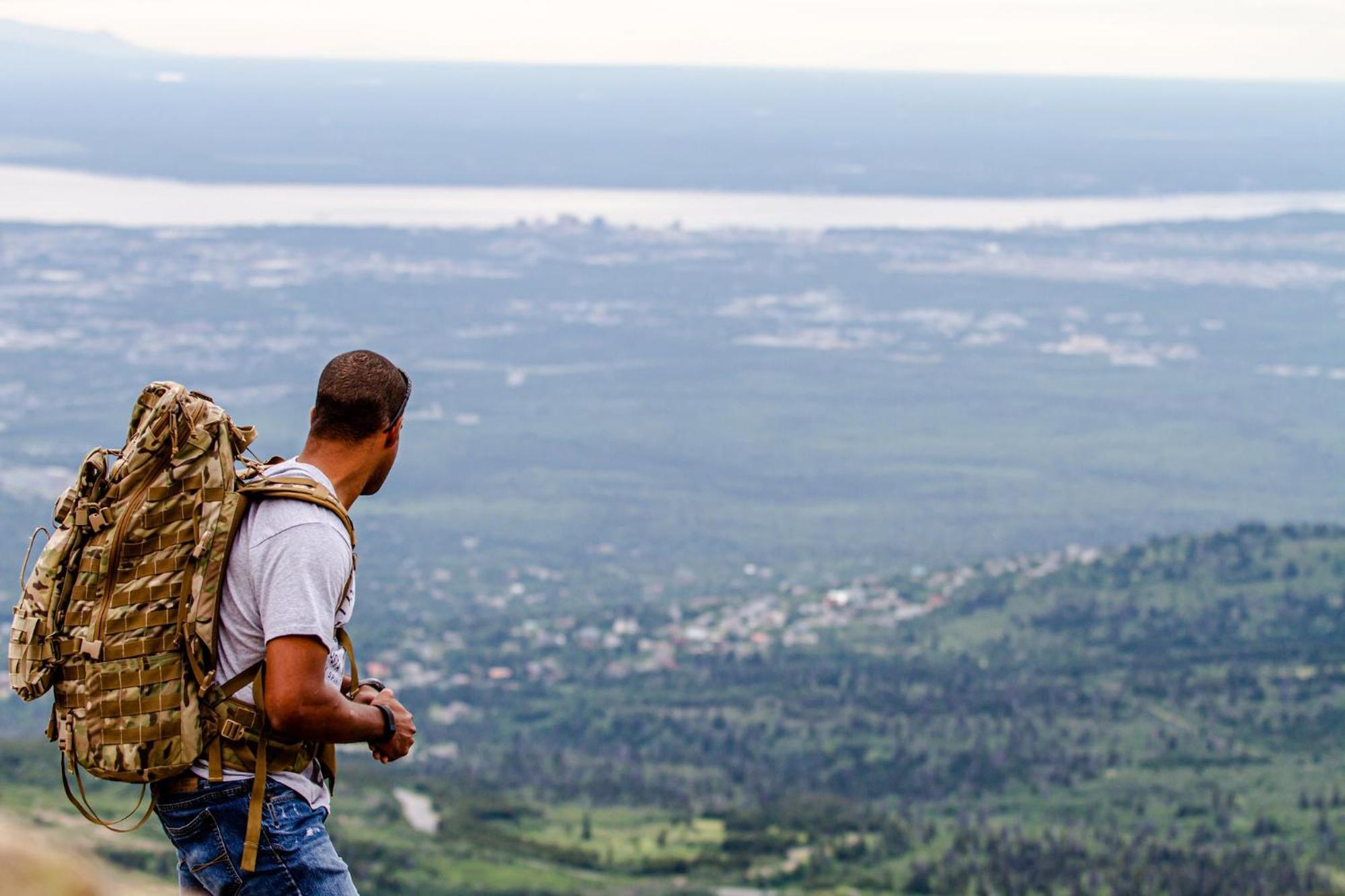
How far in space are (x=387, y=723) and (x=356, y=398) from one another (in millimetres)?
954

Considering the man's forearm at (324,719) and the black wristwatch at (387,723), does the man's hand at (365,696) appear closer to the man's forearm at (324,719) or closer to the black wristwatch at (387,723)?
the black wristwatch at (387,723)

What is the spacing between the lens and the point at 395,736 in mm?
5586

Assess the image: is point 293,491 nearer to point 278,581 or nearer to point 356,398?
point 278,581

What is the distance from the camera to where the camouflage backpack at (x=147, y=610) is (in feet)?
16.7

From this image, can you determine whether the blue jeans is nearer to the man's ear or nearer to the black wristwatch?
the black wristwatch

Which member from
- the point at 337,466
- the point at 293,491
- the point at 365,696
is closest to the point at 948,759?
the point at 365,696

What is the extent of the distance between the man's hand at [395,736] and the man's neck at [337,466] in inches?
23.1

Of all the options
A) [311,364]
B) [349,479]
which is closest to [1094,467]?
[311,364]

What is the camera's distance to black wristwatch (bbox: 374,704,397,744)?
5.54 m

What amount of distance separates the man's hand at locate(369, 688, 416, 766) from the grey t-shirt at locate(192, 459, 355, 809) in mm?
417

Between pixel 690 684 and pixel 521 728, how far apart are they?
7508 mm

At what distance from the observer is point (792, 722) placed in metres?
70.4

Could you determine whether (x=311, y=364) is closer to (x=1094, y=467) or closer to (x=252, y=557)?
(x=1094, y=467)

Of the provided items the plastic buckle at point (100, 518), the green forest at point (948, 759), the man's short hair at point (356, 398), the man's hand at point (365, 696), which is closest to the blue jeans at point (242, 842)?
the man's hand at point (365, 696)
